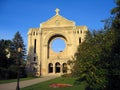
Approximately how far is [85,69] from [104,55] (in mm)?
1558

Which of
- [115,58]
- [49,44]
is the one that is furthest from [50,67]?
[115,58]

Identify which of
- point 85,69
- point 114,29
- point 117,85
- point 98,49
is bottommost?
point 117,85

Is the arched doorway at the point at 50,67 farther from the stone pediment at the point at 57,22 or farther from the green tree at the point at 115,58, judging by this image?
the green tree at the point at 115,58

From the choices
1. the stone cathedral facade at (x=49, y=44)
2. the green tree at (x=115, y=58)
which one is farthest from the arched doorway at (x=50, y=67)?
the green tree at (x=115, y=58)

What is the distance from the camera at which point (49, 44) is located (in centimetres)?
7856

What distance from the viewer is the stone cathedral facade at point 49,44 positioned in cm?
7519

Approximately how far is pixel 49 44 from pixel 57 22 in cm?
777

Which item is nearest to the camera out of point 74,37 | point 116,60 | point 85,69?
point 116,60

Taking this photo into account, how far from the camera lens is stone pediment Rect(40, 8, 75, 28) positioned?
77.9m

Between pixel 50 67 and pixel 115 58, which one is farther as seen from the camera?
pixel 50 67

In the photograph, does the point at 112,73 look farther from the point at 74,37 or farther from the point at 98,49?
the point at 74,37

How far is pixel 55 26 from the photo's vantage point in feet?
255

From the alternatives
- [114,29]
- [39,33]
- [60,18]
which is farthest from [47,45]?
[114,29]

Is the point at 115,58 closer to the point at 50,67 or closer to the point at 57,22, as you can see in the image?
the point at 50,67
